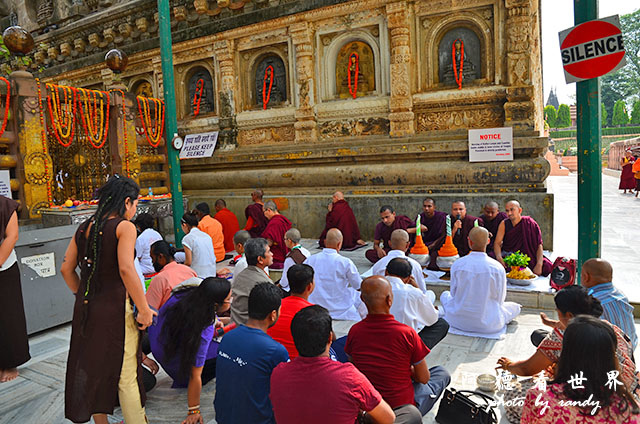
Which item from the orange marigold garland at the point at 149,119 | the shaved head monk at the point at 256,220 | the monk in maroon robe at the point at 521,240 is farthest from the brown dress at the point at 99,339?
the orange marigold garland at the point at 149,119

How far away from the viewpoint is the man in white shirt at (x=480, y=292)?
4762mm

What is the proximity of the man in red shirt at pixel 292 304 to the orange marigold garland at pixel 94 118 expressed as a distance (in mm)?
8406

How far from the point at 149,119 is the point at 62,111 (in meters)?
2.14

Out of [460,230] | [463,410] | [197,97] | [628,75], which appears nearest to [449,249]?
[460,230]

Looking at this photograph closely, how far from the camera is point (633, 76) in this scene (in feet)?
163

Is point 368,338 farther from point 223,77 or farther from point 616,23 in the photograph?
point 223,77

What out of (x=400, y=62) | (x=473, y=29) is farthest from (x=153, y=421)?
(x=473, y=29)

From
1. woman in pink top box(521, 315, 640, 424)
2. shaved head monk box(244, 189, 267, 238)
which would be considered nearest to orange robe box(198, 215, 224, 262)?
shaved head monk box(244, 189, 267, 238)

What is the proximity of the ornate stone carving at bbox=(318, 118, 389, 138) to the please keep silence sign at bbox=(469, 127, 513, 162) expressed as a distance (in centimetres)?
196

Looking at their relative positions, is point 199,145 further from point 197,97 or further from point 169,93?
point 169,93

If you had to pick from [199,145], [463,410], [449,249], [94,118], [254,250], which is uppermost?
[94,118]

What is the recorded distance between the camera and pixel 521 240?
6797 millimetres

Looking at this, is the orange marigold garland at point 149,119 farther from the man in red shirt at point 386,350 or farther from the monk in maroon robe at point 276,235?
the man in red shirt at point 386,350

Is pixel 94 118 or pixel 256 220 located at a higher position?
pixel 94 118
